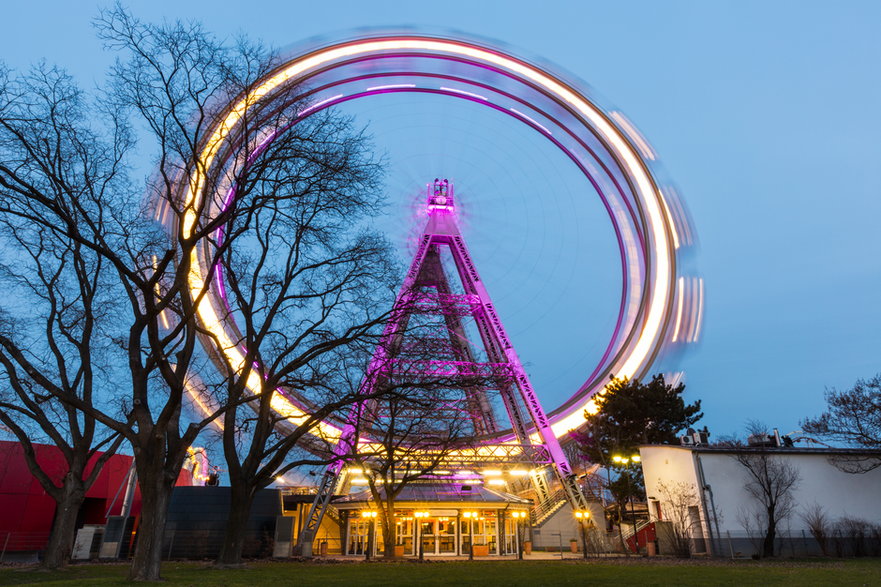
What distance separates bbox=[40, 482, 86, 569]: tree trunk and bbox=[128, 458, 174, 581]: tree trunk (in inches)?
188

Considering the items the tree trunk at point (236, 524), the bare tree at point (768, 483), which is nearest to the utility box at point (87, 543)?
the tree trunk at point (236, 524)

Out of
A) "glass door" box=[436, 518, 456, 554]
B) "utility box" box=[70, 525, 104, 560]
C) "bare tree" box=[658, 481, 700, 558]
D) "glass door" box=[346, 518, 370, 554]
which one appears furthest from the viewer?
"glass door" box=[346, 518, 370, 554]

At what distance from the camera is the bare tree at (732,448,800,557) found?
68.6ft

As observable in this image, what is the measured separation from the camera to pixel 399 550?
77.3 feet

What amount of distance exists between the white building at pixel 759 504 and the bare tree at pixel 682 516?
0.04 metres

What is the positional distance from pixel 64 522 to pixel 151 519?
17.8ft

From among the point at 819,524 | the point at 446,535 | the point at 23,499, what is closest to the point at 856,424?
the point at 819,524

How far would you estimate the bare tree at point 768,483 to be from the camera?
68.6 feet

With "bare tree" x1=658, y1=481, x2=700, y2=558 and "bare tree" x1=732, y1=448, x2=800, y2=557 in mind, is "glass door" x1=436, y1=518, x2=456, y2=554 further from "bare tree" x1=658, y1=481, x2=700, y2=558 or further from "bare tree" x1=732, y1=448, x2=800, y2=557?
"bare tree" x1=732, y1=448, x2=800, y2=557

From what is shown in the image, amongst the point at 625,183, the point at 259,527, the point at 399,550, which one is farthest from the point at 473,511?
the point at 625,183

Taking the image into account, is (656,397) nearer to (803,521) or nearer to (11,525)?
(803,521)

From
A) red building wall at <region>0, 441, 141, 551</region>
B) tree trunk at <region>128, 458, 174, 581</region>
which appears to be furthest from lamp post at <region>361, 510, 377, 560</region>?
tree trunk at <region>128, 458, 174, 581</region>

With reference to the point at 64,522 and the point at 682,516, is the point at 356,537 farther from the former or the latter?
the point at 64,522

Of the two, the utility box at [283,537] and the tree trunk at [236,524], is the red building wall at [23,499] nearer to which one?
the utility box at [283,537]
